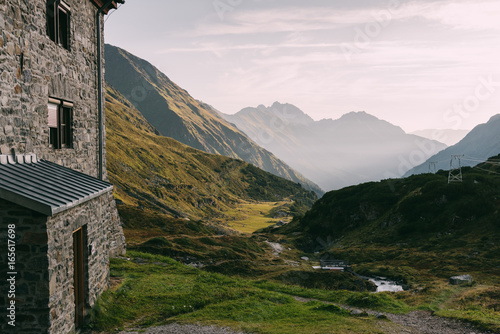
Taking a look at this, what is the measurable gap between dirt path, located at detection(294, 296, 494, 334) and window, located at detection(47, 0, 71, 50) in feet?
64.6

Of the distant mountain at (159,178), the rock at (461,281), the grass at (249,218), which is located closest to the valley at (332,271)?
the rock at (461,281)

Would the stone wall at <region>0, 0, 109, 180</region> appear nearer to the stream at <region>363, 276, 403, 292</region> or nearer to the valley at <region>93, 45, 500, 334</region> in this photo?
the valley at <region>93, 45, 500, 334</region>

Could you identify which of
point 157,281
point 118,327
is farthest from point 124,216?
point 118,327

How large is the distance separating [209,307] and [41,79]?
12.6m

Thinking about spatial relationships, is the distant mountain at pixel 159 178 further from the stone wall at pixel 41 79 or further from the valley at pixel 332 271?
the stone wall at pixel 41 79

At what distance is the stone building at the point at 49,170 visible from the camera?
30.8 ft

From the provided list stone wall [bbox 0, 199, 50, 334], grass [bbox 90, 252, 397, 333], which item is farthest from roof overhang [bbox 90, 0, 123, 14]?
grass [bbox 90, 252, 397, 333]

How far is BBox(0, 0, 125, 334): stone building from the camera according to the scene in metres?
9.38

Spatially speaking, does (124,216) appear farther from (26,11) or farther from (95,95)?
(26,11)

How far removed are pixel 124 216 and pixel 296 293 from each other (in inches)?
1481

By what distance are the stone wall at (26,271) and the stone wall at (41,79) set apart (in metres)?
2.96

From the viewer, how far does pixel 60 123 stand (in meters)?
15.0

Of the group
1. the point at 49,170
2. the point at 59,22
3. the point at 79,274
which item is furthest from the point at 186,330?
the point at 59,22

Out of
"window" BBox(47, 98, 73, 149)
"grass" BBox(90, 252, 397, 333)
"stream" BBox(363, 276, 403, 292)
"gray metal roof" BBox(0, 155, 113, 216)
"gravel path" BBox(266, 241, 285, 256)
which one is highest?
"window" BBox(47, 98, 73, 149)
